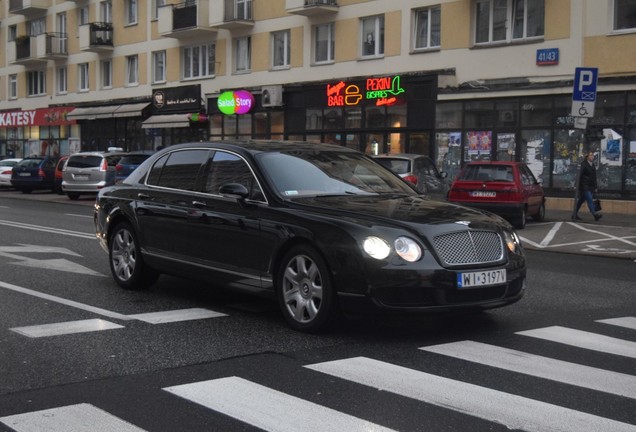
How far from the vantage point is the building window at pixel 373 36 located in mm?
28656

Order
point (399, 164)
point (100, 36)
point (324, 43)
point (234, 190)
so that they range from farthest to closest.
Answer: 1. point (100, 36)
2. point (324, 43)
3. point (399, 164)
4. point (234, 190)

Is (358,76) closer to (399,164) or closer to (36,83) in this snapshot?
(399,164)

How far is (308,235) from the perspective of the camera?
650 cm

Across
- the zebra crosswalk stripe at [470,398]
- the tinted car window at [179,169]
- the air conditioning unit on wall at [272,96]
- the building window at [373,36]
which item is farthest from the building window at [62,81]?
the zebra crosswalk stripe at [470,398]

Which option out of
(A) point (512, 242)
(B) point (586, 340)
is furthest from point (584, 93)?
(B) point (586, 340)

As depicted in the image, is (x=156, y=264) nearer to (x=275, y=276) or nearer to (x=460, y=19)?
(x=275, y=276)

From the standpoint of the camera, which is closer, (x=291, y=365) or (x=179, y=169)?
(x=291, y=365)

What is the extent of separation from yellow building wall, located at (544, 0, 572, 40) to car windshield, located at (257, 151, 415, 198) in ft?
56.3

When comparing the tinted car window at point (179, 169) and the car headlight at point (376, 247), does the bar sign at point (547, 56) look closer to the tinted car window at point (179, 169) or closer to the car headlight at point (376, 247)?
the tinted car window at point (179, 169)

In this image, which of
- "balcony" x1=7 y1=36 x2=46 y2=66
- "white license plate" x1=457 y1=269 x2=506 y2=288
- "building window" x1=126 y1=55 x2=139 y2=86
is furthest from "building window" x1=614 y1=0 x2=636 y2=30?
"balcony" x1=7 y1=36 x2=46 y2=66

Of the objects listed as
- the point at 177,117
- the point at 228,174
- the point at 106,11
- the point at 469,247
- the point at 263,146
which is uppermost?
the point at 106,11

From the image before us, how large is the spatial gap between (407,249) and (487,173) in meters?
12.4

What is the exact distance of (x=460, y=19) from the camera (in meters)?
25.8

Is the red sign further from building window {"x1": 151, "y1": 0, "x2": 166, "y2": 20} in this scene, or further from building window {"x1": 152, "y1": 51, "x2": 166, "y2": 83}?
building window {"x1": 151, "y1": 0, "x2": 166, "y2": 20}
